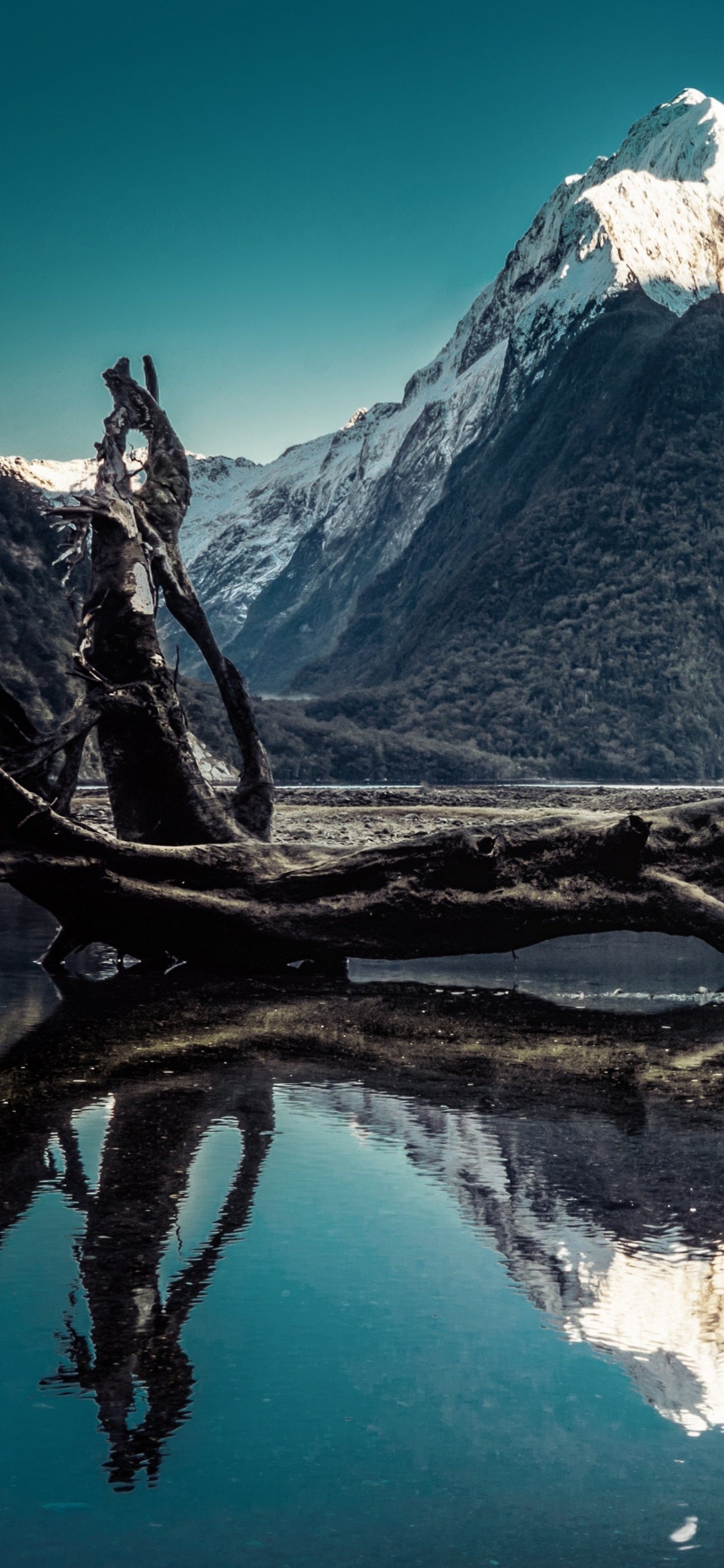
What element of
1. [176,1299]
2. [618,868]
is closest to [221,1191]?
[176,1299]

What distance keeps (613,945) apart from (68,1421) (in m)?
12.6

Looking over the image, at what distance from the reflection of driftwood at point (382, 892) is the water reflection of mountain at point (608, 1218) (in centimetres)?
365

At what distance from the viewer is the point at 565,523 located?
284 feet

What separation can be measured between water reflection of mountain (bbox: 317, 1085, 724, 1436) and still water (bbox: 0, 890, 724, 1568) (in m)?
0.01

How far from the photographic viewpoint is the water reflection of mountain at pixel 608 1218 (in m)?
4.96

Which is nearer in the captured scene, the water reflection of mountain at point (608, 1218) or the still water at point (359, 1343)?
the still water at point (359, 1343)

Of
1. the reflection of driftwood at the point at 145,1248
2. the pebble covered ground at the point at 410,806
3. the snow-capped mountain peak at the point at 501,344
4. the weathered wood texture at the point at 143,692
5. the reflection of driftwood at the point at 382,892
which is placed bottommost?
the reflection of driftwood at the point at 145,1248

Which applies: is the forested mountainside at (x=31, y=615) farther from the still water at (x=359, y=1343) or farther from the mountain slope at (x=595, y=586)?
the still water at (x=359, y=1343)

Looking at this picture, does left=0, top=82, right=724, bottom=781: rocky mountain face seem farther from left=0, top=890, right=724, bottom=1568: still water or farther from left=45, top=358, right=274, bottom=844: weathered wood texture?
left=0, top=890, right=724, bottom=1568: still water

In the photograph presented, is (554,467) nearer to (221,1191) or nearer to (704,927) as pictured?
(704,927)

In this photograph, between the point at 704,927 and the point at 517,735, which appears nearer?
the point at 704,927

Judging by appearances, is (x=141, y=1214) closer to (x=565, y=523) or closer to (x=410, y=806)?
(x=410, y=806)

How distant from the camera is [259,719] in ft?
205

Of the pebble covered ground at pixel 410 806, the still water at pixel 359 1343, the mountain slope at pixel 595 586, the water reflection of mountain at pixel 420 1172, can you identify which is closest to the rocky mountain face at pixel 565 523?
the mountain slope at pixel 595 586
